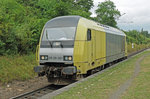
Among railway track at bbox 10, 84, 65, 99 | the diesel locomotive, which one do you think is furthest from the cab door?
Result: railway track at bbox 10, 84, 65, 99

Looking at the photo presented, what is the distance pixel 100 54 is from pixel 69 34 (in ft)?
11.1

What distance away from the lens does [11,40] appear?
13078 mm

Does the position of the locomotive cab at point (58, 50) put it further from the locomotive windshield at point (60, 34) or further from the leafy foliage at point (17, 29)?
the leafy foliage at point (17, 29)

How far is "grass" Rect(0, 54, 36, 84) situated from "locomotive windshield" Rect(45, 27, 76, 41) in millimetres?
2995

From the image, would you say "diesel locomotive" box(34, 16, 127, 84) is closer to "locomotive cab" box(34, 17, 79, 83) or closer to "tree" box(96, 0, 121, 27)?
"locomotive cab" box(34, 17, 79, 83)

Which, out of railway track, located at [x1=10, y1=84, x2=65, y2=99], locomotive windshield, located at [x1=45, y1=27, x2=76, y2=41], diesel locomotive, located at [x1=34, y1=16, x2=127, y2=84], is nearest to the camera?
railway track, located at [x1=10, y1=84, x2=65, y2=99]

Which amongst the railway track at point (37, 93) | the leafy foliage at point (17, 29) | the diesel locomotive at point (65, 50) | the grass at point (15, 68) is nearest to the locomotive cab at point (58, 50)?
the diesel locomotive at point (65, 50)

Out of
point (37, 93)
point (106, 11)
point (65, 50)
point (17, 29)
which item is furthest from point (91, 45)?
point (106, 11)

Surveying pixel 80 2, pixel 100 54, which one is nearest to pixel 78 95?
pixel 100 54

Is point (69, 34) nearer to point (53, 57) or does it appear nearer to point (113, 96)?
point (53, 57)

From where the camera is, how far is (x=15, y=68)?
11.7m

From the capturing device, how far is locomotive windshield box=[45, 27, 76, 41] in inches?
381

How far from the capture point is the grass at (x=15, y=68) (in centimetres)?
1058

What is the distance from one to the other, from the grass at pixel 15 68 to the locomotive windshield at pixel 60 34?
9.83 ft
